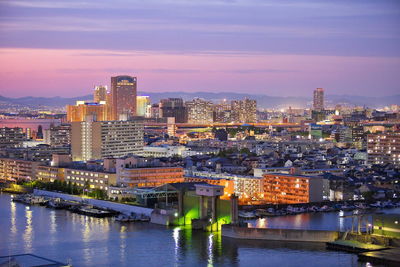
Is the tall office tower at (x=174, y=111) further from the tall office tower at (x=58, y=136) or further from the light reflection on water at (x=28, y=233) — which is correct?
the light reflection on water at (x=28, y=233)

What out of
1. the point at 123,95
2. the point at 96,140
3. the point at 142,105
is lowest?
the point at 96,140

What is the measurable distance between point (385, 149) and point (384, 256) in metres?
11.8

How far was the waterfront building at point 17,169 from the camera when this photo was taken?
49.9ft

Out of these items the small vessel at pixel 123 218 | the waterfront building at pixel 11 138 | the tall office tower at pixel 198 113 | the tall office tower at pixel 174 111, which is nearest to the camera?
the small vessel at pixel 123 218

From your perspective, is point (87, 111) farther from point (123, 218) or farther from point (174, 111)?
point (123, 218)

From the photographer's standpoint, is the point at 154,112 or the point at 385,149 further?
the point at 154,112

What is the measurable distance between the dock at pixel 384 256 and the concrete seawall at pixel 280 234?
0.73 m

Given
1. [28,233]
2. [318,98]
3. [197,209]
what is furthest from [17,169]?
[318,98]

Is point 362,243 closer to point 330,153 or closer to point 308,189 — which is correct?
point 308,189

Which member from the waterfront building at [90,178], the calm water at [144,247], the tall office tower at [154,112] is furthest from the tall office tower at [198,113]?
the calm water at [144,247]

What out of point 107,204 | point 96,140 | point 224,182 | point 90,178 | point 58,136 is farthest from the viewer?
point 58,136

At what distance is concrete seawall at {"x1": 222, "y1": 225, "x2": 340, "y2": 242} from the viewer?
8516 millimetres

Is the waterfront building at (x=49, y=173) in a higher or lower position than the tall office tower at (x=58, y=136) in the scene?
lower

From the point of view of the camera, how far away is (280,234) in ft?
28.6
